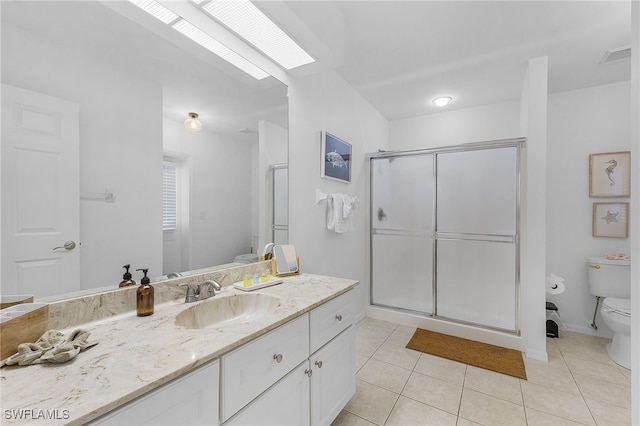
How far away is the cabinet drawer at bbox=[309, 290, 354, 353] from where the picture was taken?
4.19ft

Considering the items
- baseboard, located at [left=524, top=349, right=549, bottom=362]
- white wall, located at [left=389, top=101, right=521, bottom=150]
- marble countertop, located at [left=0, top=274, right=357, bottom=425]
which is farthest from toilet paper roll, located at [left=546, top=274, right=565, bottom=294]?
marble countertop, located at [left=0, top=274, right=357, bottom=425]

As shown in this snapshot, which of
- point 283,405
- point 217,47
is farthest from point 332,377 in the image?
point 217,47

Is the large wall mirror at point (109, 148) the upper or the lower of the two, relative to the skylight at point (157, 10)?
lower

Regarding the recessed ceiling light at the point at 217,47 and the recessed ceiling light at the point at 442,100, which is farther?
the recessed ceiling light at the point at 442,100

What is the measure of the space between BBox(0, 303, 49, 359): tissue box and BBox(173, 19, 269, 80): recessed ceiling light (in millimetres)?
1271

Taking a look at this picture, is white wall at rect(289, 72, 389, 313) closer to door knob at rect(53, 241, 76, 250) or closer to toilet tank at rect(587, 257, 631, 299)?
door knob at rect(53, 241, 76, 250)

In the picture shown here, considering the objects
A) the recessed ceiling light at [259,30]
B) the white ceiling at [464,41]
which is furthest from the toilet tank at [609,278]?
the recessed ceiling light at [259,30]

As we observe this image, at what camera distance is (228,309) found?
4.41 feet

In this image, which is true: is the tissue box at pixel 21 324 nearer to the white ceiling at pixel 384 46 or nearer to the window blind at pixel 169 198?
the window blind at pixel 169 198

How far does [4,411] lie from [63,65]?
1.01 m

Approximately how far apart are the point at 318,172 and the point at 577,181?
108 inches

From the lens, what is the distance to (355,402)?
67.9 inches

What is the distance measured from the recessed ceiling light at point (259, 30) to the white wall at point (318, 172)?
0.27 m

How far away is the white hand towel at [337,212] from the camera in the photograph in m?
2.34
